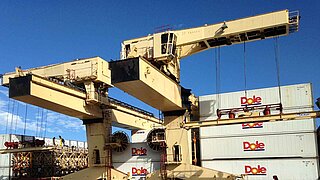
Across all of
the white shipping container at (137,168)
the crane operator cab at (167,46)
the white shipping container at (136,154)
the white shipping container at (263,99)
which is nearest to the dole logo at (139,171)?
the white shipping container at (137,168)

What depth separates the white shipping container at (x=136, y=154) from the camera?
82.8 feet

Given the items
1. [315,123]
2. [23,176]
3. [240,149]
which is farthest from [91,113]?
[315,123]

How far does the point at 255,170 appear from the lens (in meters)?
22.2

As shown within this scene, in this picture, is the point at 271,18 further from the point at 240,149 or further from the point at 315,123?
the point at 240,149

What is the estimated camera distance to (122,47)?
22.6 m

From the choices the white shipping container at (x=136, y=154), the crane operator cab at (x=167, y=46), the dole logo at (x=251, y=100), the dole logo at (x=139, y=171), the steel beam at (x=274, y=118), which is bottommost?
the dole logo at (x=139, y=171)

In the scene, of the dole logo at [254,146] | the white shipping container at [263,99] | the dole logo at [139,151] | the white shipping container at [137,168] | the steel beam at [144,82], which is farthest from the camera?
the dole logo at [139,151]

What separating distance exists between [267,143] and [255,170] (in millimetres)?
2042

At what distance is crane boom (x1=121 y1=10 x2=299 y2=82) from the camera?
746 inches

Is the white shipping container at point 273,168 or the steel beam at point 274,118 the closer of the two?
the steel beam at point 274,118

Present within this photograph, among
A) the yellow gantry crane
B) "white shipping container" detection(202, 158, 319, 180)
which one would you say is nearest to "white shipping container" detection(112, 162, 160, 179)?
the yellow gantry crane

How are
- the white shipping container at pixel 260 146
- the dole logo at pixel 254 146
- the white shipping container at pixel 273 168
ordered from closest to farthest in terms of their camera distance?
1. the white shipping container at pixel 273 168
2. the white shipping container at pixel 260 146
3. the dole logo at pixel 254 146

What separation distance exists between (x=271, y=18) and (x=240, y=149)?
30.9 ft

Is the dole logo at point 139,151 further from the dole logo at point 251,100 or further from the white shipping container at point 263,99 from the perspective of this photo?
the dole logo at point 251,100
